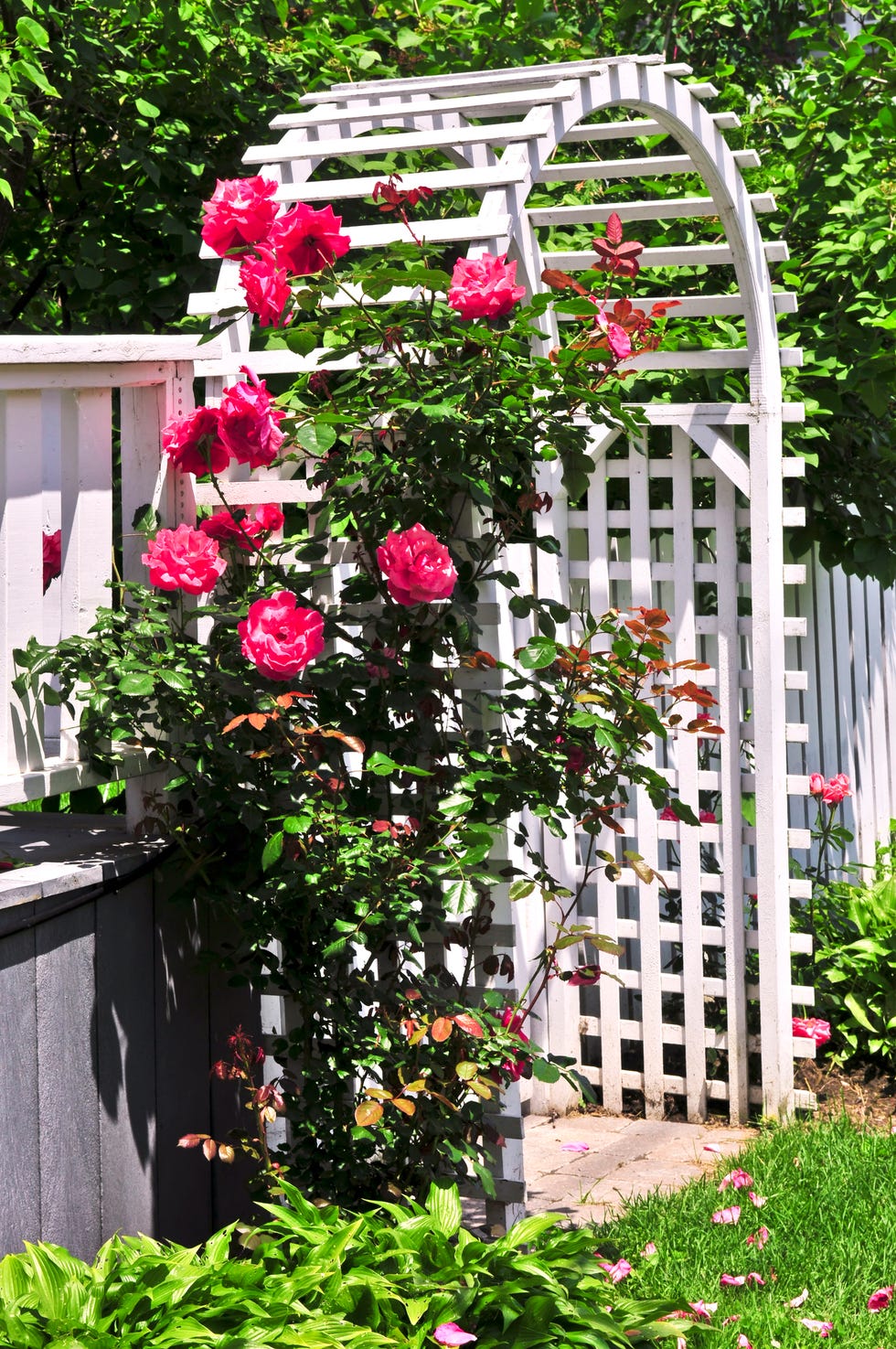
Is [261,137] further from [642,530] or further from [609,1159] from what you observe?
[609,1159]

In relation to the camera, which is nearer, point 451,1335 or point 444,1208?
point 451,1335

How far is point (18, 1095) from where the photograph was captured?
2486 millimetres

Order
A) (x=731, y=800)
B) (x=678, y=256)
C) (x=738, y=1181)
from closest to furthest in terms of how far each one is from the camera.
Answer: (x=738, y=1181) < (x=678, y=256) < (x=731, y=800)

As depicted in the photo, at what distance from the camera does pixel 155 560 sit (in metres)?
2.64

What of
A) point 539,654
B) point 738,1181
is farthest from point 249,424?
point 738,1181

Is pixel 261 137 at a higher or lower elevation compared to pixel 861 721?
higher

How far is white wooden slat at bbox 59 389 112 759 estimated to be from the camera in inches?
109

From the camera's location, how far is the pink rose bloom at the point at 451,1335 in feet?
7.29

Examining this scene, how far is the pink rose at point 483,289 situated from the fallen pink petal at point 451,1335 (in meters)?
1.66

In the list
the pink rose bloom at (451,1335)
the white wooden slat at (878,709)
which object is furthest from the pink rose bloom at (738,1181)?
the white wooden slat at (878,709)

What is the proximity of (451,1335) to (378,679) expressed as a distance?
1.18 metres

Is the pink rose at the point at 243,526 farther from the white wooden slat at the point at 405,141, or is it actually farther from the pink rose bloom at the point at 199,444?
the white wooden slat at the point at 405,141

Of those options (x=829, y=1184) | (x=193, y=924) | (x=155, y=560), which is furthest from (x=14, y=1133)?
(x=829, y=1184)

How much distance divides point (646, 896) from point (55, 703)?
7.92 ft
